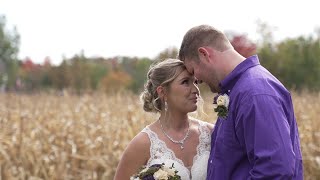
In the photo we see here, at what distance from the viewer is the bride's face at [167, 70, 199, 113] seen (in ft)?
13.2

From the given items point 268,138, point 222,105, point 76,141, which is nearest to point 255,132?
point 268,138

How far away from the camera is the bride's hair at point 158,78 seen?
402cm

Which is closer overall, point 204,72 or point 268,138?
point 268,138

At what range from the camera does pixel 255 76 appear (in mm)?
2992

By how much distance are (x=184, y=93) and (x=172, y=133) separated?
12.9 inches

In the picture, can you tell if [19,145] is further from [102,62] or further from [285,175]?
[102,62]

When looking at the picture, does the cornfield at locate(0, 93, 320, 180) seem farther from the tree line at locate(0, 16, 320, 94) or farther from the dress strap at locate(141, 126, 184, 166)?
the tree line at locate(0, 16, 320, 94)

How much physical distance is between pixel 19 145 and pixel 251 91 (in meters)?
4.54

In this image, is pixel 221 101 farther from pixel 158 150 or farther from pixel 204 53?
pixel 158 150

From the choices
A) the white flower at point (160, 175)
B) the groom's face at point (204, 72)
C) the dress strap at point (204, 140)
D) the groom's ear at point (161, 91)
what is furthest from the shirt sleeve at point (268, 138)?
the groom's ear at point (161, 91)

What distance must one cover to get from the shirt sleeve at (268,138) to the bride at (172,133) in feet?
3.77

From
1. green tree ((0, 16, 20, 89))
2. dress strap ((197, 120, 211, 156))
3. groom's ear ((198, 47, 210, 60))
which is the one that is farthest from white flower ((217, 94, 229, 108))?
green tree ((0, 16, 20, 89))

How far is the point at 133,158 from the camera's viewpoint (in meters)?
4.05

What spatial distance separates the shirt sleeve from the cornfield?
8.76 ft
